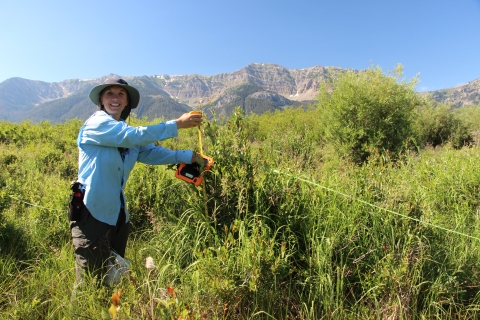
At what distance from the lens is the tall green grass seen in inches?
73.5

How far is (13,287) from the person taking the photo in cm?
235

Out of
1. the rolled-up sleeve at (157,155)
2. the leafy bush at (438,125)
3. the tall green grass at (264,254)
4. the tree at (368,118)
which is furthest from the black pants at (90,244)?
the leafy bush at (438,125)

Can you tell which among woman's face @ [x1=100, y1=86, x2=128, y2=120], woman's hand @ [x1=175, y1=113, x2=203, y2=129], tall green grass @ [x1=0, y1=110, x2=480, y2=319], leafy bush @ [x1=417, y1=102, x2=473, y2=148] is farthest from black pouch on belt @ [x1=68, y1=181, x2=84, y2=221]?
leafy bush @ [x1=417, y1=102, x2=473, y2=148]

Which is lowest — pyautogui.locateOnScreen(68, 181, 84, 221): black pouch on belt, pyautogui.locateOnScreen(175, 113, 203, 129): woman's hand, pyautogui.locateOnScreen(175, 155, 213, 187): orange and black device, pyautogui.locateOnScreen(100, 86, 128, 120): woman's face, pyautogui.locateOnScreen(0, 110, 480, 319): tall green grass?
pyautogui.locateOnScreen(0, 110, 480, 319): tall green grass

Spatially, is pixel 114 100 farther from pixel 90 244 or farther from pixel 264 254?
pixel 264 254

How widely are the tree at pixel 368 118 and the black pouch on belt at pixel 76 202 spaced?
25.7ft

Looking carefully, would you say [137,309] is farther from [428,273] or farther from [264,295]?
[428,273]

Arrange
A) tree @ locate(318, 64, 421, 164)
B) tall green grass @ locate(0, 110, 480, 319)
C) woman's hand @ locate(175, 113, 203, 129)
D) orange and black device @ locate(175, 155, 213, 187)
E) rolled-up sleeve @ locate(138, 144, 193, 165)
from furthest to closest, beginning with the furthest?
tree @ locate(318, 64, 421, 164), rolled-up sleeve @ locate(138, 144, 193, 165), orange and black device @ locate(175, 155, 213, 187), woman's hand @ locate(175, 113, 203, 129), tall green grass @ locate(0, 110, 480, 319)

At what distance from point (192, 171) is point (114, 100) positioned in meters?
1.05

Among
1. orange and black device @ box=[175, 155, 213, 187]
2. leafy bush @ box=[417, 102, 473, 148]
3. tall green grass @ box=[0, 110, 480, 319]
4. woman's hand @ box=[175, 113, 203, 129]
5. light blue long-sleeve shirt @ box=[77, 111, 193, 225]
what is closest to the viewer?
tall green grass @ box=[0, 110, 480, 319]

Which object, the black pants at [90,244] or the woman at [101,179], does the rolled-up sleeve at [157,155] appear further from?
the black pants at [90,244]

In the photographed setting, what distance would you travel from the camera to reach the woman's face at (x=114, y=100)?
2.46 metres

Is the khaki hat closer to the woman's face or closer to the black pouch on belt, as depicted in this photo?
the woman's face

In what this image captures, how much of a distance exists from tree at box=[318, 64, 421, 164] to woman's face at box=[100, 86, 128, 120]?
744 centimetres
